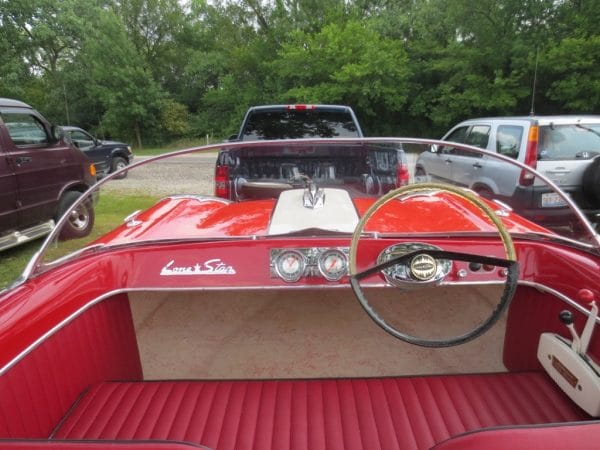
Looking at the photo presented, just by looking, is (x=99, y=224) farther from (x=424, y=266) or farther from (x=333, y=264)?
(x=424, y=266)

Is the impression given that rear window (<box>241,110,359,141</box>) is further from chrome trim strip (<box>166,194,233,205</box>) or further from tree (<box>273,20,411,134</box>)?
tree (<box>273,20,411,134</box>)

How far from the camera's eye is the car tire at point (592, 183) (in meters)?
4.83

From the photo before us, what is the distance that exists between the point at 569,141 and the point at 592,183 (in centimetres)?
59

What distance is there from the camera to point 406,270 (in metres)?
1.63

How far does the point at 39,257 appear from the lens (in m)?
1.80

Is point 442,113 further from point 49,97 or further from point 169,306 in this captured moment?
point 49,97

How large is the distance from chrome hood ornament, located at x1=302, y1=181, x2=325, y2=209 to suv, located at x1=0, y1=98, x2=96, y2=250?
4.13m

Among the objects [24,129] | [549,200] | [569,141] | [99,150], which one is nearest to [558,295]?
[549,200]

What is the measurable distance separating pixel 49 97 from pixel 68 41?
429cm

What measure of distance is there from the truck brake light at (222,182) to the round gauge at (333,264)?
124 cm

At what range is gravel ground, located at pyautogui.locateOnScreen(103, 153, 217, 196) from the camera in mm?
2370

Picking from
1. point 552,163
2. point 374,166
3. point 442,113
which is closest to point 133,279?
point 374,166

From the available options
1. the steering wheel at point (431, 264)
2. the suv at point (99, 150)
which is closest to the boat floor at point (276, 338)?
the steering wheel at point (431, 264)

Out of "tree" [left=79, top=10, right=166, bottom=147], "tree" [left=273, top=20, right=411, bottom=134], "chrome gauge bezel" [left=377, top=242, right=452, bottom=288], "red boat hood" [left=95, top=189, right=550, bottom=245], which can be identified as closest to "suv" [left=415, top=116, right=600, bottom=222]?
"red boat hood" [left=95, top=189, right=550, bottom=245]
